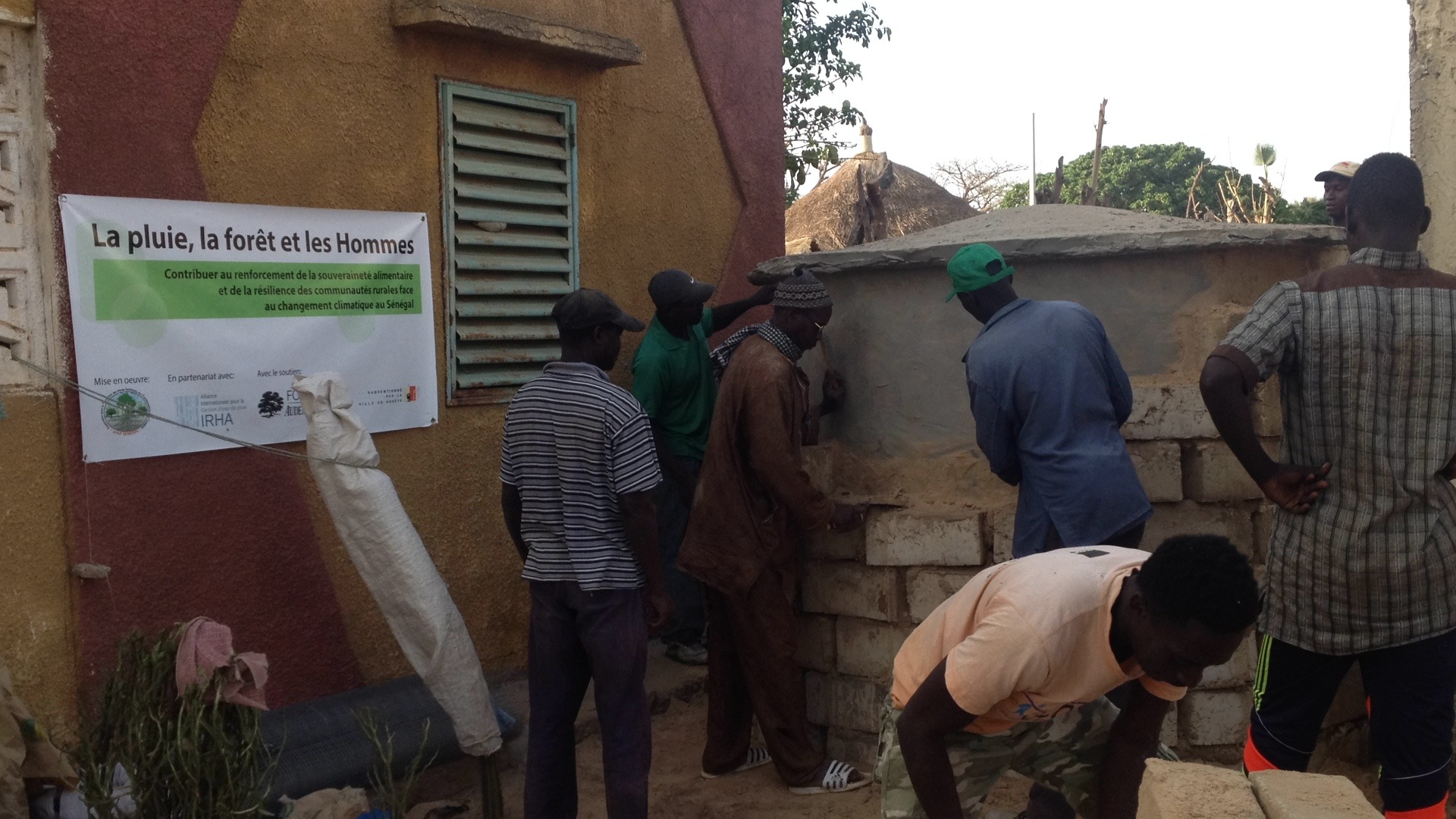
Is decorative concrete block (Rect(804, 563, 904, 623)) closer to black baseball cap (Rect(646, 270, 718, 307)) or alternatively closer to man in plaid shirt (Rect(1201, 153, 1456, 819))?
black baseball cap (Rect(646, 270, 718, 307))

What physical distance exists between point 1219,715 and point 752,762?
1.71m

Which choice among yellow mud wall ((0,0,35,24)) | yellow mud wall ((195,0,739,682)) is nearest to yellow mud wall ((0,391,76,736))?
yellow mud wall ((195,0,739,682))

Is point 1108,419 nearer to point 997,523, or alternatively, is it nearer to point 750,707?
point 997,523

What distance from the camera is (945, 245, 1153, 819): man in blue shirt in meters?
3.60

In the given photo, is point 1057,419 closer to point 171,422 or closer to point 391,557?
point 391,557

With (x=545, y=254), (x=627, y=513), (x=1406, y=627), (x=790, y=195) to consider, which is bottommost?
(x=1406, y=627)

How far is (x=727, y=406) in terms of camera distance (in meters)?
4.35

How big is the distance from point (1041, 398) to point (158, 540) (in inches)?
113

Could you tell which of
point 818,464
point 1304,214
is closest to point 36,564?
point 818,464

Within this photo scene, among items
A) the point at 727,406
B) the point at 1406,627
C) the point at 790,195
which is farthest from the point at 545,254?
the point at 790,195

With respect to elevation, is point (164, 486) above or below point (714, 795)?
above

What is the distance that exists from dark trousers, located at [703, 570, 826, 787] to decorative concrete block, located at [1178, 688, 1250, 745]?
1334mm

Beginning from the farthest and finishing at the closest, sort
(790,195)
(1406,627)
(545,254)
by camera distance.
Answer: (790,195), (545,254), (1406,627)

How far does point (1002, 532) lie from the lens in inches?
171
